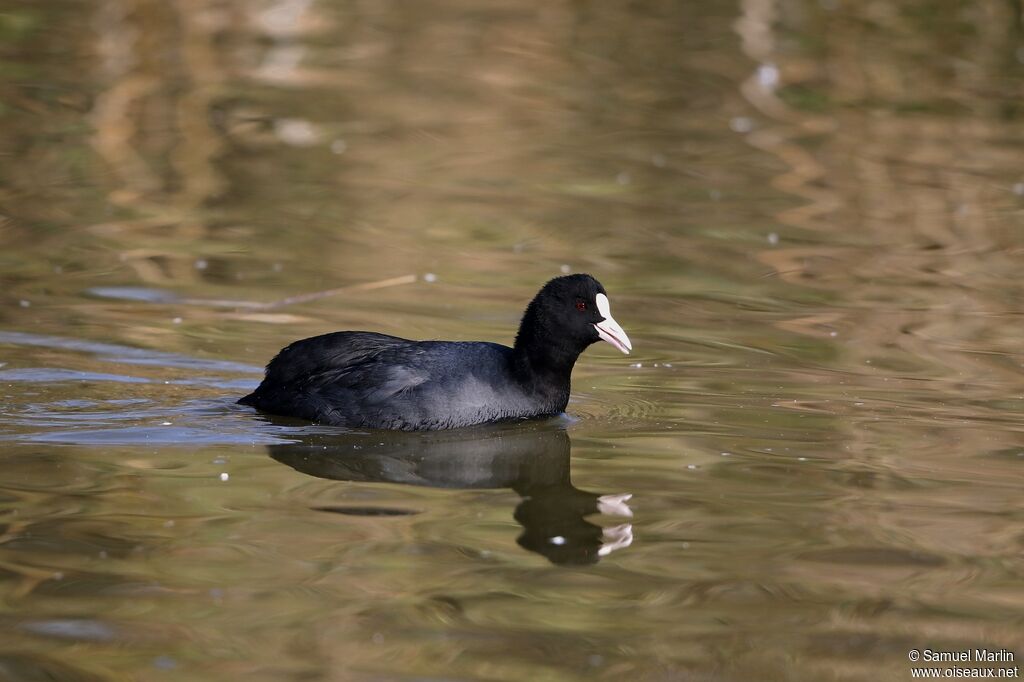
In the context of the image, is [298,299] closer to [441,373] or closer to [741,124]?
[441,373]

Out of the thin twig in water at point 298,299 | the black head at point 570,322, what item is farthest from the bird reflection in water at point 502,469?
the thin twig in water at point 298,299

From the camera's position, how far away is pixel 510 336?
9180mm

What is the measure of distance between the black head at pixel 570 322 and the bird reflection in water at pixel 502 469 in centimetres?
39

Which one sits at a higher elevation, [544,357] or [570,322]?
[570,322]

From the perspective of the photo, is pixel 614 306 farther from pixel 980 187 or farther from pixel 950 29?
pixel 950 29

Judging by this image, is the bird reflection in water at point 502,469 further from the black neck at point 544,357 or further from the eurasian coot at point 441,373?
the black neck at point 544,357

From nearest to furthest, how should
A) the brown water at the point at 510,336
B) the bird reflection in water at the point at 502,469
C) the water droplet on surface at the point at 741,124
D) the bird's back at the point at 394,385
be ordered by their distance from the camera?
the brown water at the point at 510,336
the bird reflection in water at the point at 502,469
the bird's back at the point at 394,385
the water droplet on surface at the point at 741,124

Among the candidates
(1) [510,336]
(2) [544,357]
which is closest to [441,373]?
(2) [544,357]

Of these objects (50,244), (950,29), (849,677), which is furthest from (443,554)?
(950,29)

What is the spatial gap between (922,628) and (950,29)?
52.4 ft

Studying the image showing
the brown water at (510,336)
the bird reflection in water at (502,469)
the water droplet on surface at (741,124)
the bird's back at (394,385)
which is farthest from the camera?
the water droplet on surface at (741,124)

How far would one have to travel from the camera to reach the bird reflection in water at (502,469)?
6.13 meters

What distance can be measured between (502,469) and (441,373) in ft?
2.41

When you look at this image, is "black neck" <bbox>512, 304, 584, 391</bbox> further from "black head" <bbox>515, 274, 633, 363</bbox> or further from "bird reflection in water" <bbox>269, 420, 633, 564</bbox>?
"bird reflection in water" <bbox>269, 420, 633, 564</bbox>
